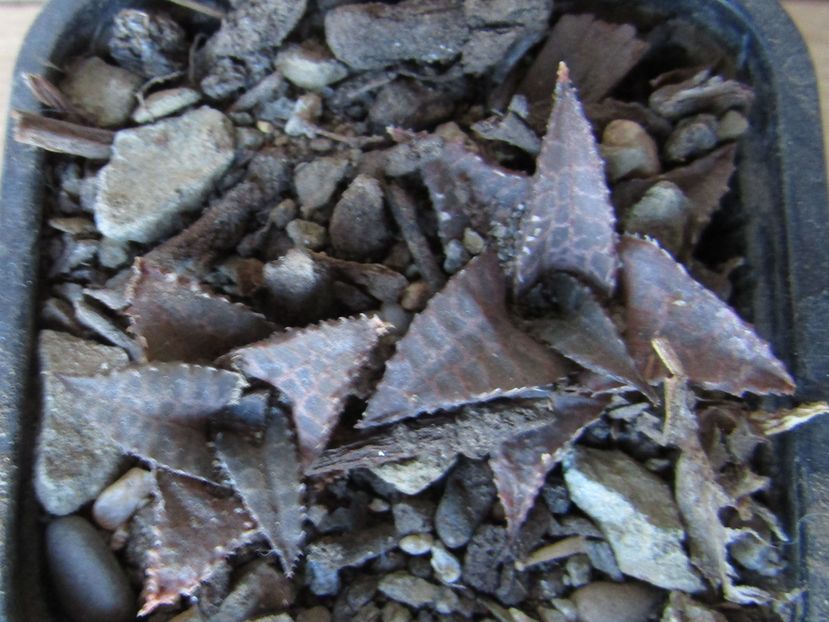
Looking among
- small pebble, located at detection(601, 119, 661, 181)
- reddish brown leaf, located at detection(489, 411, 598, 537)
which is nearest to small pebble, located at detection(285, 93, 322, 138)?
small pebble, located at detection(601, 119, 661, 181)

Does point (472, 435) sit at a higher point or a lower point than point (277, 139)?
lower

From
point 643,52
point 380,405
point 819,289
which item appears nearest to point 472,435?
point 380,405

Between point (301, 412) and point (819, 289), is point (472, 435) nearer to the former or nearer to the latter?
point (301, 412)

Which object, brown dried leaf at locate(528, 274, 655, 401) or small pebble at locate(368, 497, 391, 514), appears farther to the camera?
small pebble at locate(368, 497, 391, 514)

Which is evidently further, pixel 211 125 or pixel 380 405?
pixel 211 125

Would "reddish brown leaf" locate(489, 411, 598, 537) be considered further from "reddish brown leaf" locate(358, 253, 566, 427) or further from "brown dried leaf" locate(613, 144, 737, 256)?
"brown dried leaf" locate(613, 144, 737, 256)

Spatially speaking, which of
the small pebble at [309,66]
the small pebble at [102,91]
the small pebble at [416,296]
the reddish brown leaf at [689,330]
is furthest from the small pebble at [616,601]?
the small pebble at [102,91]

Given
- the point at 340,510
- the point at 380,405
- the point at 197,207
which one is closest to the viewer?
the point at 380,405
